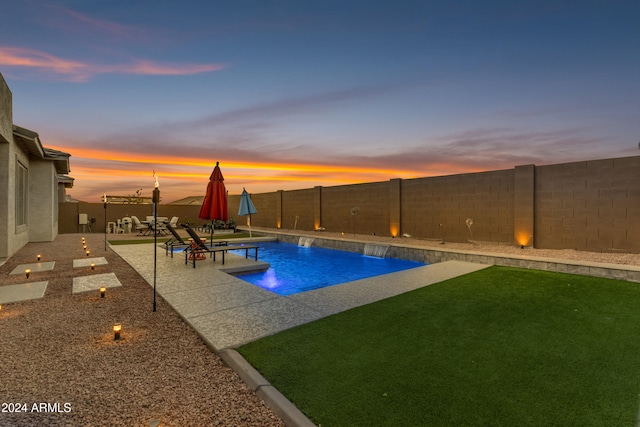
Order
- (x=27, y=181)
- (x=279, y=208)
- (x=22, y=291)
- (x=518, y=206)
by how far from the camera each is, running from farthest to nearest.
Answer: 1. (x=279, y=208)
2. (x=27, y=181)
3. (x=518, y=206)
4. (x=22, y=291)

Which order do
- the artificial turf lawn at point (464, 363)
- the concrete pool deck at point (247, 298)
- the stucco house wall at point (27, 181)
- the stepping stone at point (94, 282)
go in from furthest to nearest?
the stucco house wall at point (27, 181) < the stepping stone at point (94, 282) < the concrete pool deck at point (247, 298) < the artificial turf lawn at point (464, 363)

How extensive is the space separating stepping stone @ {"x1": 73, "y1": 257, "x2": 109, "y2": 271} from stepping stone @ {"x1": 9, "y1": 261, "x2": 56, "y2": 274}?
470 mm

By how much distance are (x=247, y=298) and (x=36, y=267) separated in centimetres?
627

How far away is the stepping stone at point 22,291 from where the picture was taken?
189 inches

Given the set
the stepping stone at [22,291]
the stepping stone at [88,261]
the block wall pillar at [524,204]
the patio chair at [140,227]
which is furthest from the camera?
the patio chair at [140,227]

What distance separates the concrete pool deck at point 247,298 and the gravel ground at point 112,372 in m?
0.28

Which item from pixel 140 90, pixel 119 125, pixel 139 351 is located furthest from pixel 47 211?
pixel 139 351

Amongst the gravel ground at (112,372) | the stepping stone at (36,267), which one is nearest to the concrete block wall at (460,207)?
the gravel ground at (112,372)

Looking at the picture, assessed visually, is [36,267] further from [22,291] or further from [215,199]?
[215,199]

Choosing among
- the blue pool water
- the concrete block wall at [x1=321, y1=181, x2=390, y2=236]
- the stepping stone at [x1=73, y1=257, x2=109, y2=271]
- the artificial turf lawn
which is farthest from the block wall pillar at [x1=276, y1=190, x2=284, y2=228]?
the artificial turf lawn

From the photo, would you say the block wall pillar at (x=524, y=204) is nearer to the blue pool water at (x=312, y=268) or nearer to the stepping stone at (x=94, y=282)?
the blue pool water at (x=312, y=268)

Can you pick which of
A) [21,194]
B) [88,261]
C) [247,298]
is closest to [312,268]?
[247,298]

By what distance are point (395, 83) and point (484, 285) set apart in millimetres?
8214

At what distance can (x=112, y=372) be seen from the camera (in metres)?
2.65
